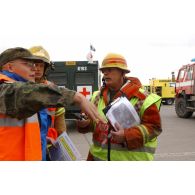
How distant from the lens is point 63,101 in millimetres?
1819

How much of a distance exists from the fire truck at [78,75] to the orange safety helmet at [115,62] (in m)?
10.1

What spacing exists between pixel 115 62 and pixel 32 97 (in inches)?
56.2

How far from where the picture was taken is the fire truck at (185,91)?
16.1m

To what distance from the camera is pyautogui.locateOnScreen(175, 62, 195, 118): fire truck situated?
16.1 meters

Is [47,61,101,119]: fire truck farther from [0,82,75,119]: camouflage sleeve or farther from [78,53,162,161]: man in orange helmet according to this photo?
[0,82,75,119]: camouflage sleeve

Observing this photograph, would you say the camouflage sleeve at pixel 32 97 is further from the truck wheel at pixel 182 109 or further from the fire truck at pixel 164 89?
the fire truck at pixel 164 89

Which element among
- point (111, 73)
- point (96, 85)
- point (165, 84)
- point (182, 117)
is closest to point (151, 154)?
point (111, 73)

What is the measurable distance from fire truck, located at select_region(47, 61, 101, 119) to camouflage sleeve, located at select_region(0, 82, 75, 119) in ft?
37.3

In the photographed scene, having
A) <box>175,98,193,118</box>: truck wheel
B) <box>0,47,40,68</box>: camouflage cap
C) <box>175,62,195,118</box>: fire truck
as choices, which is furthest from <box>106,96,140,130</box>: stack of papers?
<box>175,98,193,118</box>: truck wheel

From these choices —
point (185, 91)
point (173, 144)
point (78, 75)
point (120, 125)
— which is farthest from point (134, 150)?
point (185, 91)

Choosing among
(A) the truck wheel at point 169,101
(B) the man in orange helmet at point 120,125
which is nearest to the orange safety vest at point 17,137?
(B) the man in orange helmet at point 120,125

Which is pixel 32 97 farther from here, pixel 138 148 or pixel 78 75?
pixel 78 75
